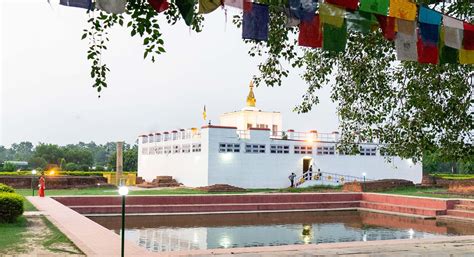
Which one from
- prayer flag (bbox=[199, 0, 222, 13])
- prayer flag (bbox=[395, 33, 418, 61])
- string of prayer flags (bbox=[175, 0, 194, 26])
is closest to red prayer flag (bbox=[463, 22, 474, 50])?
prayer flag (bbox=[395, 33, 418, 61])

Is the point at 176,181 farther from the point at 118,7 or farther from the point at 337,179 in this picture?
the point at 118,7

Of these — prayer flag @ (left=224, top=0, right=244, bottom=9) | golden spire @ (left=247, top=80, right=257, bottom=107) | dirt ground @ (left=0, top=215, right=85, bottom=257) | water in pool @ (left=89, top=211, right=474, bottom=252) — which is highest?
golden spire @ (left=247, top=80, right=257, bottom=107)

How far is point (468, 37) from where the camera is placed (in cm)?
703

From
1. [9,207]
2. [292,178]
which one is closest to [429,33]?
[9,207]

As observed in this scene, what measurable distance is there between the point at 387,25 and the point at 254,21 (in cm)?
169

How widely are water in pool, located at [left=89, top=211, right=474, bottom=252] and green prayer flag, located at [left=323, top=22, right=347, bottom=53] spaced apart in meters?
7.41

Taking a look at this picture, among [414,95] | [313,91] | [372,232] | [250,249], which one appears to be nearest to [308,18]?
[414,95]

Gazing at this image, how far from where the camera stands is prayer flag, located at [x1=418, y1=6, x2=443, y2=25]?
670cm

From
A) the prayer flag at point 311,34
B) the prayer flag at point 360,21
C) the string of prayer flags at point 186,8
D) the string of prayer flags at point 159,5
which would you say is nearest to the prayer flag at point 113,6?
the string of prayer flags at point 159,5

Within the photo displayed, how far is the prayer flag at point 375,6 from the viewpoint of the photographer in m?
6.26

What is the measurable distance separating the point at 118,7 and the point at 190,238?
9.92 meters

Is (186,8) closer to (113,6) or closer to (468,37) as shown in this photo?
(113,6)

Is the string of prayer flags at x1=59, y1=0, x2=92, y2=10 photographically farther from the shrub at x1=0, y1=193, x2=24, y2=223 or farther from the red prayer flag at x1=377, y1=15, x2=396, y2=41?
the shrub at x1=0, y1=193, x2=24, y2=223

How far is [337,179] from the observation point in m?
35.9
